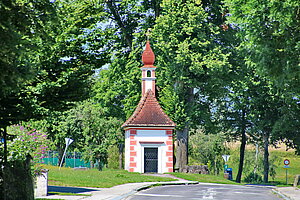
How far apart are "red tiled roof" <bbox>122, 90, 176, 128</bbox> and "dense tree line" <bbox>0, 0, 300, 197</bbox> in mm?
1542

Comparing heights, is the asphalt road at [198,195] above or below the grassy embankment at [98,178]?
below

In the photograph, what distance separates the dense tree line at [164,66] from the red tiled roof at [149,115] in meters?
1.54

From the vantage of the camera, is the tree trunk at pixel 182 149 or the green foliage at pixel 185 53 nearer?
the green foliage at pixel 185 53

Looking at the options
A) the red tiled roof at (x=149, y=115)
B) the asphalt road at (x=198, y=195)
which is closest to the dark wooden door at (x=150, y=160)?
the red tiled roof at (x=149, y=115)

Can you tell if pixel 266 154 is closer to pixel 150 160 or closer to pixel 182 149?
pixel 182 149

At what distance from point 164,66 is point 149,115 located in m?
4.72

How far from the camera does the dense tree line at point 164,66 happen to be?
16.3 m

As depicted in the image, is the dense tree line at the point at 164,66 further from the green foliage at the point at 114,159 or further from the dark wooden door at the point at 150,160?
the green foliage at the point at 114,159

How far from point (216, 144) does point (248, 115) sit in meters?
11.8

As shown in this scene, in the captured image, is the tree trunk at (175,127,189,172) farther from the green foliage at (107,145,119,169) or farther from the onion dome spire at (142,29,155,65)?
the green foliage at (107,145,119,169)

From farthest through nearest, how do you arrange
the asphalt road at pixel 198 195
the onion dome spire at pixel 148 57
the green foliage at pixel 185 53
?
1. the onion dome spire at pixel 148 57
2. the green foliage at pixel 185 53
3. the asphalt road at pixel 198 195

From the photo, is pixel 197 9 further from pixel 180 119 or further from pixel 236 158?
pixel 236 158

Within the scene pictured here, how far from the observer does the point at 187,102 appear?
4734 cm

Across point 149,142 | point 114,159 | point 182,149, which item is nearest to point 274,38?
point 149,142
